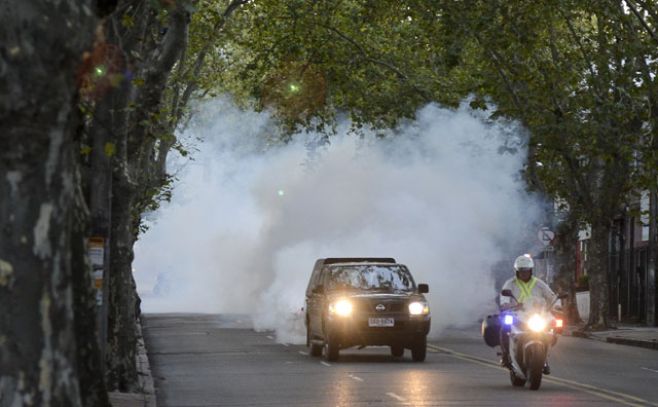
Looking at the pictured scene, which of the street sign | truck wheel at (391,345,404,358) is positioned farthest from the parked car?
the street sign

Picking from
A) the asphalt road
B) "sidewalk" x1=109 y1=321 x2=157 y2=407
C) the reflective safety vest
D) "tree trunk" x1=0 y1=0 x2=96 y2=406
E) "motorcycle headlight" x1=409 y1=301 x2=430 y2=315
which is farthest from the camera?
"motorcycle headlight" x1=409 y1=301 x2=430 y2=315

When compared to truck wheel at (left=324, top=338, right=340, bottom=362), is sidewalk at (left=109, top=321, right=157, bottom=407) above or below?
below

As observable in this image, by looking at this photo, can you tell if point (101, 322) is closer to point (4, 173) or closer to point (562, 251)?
point (4, 173)

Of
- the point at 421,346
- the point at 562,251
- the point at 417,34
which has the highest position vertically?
the point at 417,34

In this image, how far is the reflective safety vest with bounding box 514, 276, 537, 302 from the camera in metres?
20.5

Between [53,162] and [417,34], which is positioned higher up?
[417,34]

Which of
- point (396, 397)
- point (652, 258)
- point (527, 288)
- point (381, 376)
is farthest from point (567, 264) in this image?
point (396, 397)

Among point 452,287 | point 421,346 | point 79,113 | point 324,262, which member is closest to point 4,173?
point 79,113

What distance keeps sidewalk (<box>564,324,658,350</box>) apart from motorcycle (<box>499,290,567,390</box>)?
17.6 metres

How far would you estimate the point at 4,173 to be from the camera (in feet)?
28.7

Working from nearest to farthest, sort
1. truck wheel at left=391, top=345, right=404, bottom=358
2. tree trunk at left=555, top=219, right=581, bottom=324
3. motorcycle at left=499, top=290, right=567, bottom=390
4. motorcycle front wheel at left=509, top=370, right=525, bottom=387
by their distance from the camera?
motorcycle at left=499, top=290, right=567, bottom=390 < motorcycle front wheel at left=509, top=370, right=525, bottom=387 < truck wheel at left=391, top=345, right=404, bottom=358 < tree trunk at left=555, top=219, right=581, bottom=324

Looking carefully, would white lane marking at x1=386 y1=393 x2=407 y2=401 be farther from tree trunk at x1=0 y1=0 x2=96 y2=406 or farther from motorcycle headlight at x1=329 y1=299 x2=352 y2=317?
tree trunk at x1=0 y1=0 x2=96 y2=406

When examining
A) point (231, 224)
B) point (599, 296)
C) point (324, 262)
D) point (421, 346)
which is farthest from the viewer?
point (231, 224)

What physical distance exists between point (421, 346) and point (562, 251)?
92.9ft
